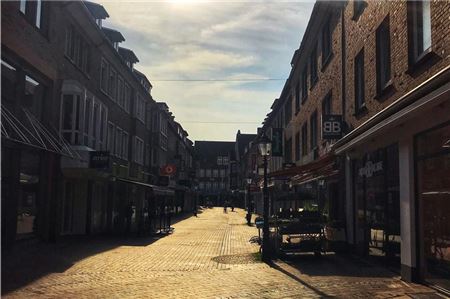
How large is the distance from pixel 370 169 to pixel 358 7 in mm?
4919

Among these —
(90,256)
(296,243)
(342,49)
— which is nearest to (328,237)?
(296,243)

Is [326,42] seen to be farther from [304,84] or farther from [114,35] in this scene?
[114,35]

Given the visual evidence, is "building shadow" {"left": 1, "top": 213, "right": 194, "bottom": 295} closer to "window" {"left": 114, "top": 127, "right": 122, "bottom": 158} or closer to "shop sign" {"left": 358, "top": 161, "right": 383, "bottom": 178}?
"shop sign" {"left": 358, "top": 161, "right": 383, "bottom": 178}

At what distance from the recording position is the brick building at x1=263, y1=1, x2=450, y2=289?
31.2ft

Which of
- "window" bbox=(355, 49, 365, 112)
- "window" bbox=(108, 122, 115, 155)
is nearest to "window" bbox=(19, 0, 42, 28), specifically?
"window" bbox=(355, 49, 365, 112)

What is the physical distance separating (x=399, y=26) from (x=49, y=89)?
1149 centimetres

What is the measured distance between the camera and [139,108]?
35781 millimetres

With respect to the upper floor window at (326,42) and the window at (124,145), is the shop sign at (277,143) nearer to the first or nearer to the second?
the window at (124,145)

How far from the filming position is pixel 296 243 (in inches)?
600

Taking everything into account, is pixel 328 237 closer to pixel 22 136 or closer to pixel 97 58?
pixel 22 136

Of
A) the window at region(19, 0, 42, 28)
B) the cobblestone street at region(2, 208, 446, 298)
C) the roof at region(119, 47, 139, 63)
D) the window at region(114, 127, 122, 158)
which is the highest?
the roof at region(119, 47, 139, 63)

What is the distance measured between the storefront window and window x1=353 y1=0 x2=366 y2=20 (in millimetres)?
5868

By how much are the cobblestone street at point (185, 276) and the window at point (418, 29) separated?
4.63 m

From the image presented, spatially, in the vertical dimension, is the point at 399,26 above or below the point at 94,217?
above
